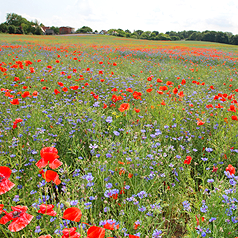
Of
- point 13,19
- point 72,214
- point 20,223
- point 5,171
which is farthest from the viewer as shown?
point 13,19

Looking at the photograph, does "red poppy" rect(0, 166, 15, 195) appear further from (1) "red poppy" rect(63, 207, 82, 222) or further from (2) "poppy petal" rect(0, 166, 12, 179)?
(1) "red poppy" rect(63, 207, 82, 222)

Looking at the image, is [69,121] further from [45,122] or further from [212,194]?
[212,194]

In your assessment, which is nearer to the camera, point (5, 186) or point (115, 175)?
point (5, 186)

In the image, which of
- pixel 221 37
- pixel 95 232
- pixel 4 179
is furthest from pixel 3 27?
pixel 221 37

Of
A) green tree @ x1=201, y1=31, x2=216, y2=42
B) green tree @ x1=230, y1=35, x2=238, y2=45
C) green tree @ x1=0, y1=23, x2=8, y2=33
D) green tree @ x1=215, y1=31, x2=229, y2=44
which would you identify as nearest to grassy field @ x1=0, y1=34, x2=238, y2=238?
green tree @ x1=0, y1=23, x2=8, y2=33

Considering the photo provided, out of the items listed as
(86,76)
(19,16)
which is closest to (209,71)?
(86,76)

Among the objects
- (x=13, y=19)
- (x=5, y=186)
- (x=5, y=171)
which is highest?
(x=13, y=19)

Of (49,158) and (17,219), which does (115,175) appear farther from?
(17,219)

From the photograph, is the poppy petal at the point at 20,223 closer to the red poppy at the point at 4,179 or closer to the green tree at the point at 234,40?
the red poppy at the point at 4,179

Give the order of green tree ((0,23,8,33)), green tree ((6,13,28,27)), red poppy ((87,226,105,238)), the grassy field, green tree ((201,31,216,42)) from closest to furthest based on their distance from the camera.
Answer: red poppy ((87,226,105,238)) → the grassy field → green tree ((0,23,8,33)) → green tree ((6,13,28,27)) → green tree ((201,31,216,42))

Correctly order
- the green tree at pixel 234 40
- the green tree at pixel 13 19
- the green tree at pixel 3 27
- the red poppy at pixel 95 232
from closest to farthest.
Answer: the red poppy at pixel 95 232 < the green tree at pixel 3 27 < the green tree at pixel 234 40 < the green tree at pixel 13 19

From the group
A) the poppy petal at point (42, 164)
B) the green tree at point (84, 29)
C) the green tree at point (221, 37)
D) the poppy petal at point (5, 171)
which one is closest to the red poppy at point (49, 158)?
the poppy petal at point (42, 164)

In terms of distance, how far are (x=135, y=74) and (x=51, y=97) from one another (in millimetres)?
3835

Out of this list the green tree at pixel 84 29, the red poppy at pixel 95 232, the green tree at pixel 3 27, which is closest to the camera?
the red poppy at pixel 95 232
